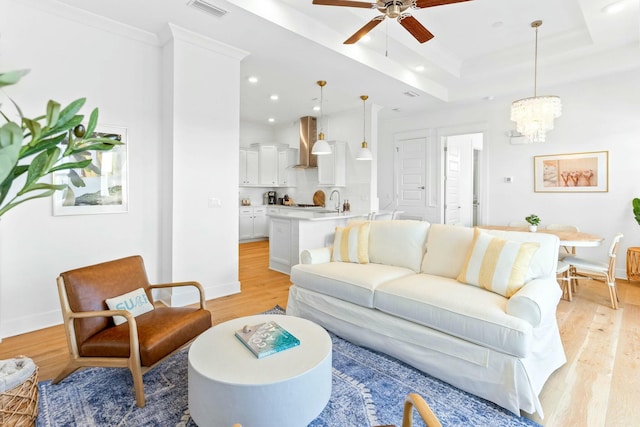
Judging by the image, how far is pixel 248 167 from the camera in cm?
801

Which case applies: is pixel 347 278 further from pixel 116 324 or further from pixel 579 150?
pixel 579 150

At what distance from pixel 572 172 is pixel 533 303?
4.12m

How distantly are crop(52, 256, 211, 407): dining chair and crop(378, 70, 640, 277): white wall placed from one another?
5.34 m

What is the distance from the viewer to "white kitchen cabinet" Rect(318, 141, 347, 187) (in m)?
6.77

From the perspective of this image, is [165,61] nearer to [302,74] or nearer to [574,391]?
[302,74]

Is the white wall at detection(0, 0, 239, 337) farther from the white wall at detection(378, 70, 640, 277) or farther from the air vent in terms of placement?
the white wall at detection(378, 70, 640, 277)

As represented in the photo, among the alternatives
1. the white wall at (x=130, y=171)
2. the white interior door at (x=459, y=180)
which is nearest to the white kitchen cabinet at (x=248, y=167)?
the white wall at (x=130, y=171)

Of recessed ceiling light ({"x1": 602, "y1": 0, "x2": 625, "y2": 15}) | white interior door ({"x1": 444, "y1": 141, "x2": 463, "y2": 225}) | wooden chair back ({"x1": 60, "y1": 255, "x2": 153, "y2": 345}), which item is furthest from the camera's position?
white interior door ({"x1": 444, "y1": 141, "x2": 463, "y2": 225})

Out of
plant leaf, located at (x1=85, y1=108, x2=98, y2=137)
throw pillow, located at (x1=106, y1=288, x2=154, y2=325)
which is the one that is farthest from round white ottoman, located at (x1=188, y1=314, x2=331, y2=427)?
plant leaf, located at (x1=85, y1=108, x2=98, y2=137)

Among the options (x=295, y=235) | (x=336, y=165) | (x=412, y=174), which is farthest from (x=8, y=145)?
(x=412, y=174)

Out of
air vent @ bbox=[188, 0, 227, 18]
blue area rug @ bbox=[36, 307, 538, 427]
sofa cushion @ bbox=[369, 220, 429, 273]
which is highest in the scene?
air vent @ bbox=[188, 0, 227, 18]

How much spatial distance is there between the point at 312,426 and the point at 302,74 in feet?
13.8

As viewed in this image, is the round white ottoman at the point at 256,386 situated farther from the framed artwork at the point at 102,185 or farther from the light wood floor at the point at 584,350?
the framed artwork at the point at 102,185

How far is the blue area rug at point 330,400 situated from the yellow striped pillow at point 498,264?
79cm
